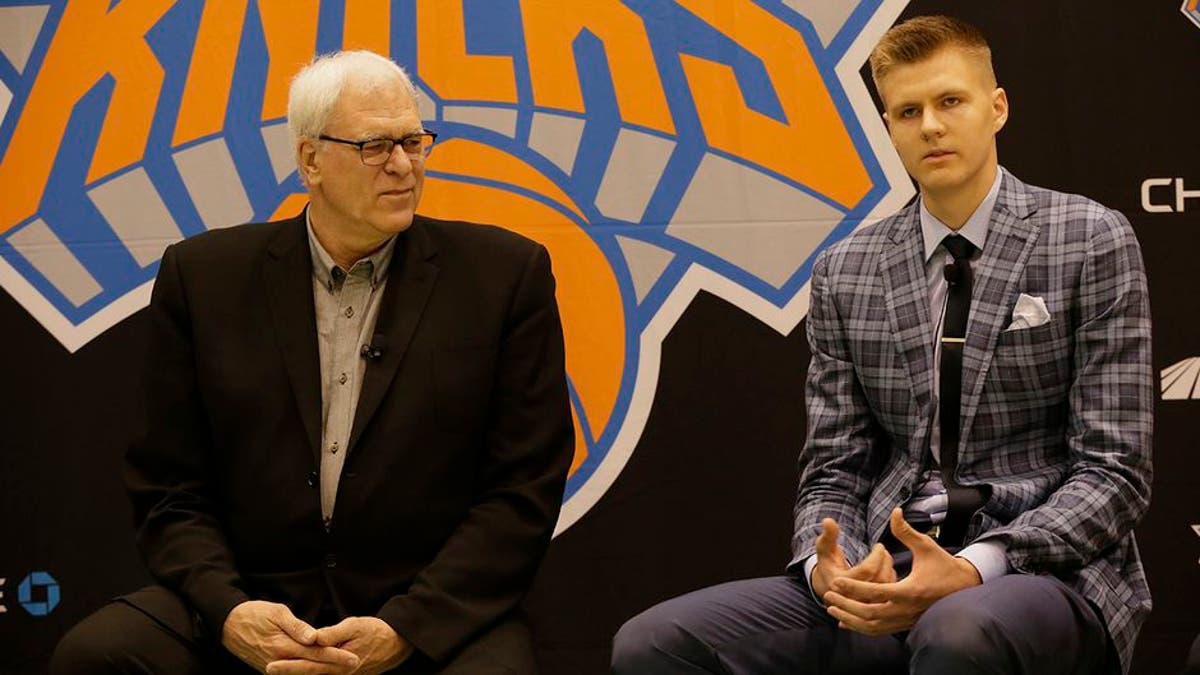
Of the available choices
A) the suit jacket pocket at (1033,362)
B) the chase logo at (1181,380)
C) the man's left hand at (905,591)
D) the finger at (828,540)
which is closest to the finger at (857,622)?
the man's left hand at (905,591)

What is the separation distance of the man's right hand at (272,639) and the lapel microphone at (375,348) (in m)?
0.47

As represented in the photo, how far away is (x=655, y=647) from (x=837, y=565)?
0.33 meters

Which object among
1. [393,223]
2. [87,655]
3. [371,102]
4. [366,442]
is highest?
[371,102]

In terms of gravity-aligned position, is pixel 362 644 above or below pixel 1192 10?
below

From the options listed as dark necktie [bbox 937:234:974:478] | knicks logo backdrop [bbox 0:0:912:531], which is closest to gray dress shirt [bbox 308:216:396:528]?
knicks logo backdrop [bbox 0:0:912:531]

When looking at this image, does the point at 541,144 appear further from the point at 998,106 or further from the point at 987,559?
the point at 987,559

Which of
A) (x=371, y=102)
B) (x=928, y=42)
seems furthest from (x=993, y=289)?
(x=371, y=102)

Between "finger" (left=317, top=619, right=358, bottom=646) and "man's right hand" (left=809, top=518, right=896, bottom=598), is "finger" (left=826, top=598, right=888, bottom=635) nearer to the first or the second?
"man's right hand" (left=809, top=518, right=896, bottom=598)

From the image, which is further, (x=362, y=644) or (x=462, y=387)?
(x=462, y=387)

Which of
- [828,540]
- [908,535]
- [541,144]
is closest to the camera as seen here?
[908,535]

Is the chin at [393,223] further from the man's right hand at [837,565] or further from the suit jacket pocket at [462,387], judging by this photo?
the man's right hand at [837,565]

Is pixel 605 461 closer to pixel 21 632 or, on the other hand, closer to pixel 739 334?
pixel 739 334

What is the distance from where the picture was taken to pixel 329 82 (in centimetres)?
259

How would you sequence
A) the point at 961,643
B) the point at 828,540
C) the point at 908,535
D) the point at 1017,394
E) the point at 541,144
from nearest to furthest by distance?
the point at 961,643 → the point at 908,535 → the point at 828,540 → the point at 1017,394 → the point at 541,144
